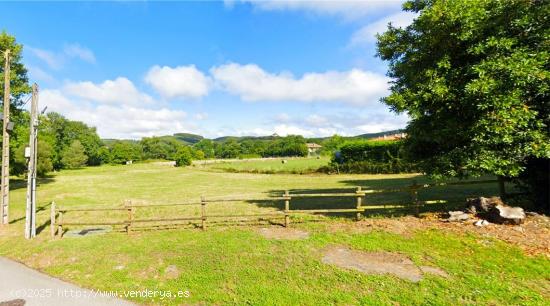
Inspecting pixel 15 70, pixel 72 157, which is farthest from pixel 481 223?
pixel 72 157

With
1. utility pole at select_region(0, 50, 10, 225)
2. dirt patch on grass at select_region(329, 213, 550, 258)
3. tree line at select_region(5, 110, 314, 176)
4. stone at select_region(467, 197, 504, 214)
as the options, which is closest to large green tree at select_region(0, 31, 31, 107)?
tree line at select_region(5, 110, 314, 176)

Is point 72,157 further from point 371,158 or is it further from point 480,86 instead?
point 480,86

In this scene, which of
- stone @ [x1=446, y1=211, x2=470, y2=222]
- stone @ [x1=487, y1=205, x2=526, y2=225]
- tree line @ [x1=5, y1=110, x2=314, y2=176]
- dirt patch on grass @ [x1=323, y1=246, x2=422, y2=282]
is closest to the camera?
dirt patch on grass @ [x1=323, y1=246, x2=422, y2=282]

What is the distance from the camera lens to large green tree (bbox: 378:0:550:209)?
895 cm

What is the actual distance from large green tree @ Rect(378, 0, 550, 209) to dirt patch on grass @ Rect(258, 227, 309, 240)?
5.49 m

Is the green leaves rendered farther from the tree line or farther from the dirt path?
the tree line

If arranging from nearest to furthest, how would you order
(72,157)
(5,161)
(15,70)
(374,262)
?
1. (374,262)
2. (5,161)
3. (15,70)
4. (72,157)

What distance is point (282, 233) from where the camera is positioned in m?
11.5

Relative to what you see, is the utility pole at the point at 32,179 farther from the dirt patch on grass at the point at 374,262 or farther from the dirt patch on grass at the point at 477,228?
the dirt patch on grass at the point at 477,228

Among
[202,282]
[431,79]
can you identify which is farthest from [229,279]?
[431,79]

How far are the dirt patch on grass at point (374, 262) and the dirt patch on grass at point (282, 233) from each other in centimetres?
162

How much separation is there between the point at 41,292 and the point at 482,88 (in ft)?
45.8

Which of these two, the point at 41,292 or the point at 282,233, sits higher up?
the point at 282,233

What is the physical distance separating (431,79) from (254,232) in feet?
28.4
